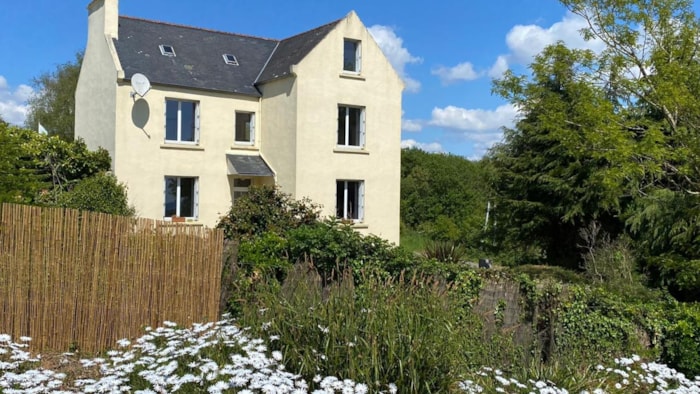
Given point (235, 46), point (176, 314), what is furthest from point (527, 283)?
point (235, 46)

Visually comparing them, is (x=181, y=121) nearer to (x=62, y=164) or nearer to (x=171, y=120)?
(x=171, y=120)

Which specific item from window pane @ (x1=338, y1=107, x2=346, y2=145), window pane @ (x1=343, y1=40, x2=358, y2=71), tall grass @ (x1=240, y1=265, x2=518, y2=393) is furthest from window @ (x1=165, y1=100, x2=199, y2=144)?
tall grass @ (x1=240, y1=265, x2=518, y2=393)

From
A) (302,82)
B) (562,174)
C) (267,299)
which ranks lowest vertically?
(267,299)

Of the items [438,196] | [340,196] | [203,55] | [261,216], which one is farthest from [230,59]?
[438,196]

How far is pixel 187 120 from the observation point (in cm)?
2006

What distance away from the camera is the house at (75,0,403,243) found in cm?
1912

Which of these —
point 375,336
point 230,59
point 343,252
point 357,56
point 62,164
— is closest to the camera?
point 375,336

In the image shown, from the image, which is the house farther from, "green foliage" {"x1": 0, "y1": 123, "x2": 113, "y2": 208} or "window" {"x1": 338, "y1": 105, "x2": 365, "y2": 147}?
"green foliage" {"x1": 0, "y1": 123, "x2": 113, "y2": 208}

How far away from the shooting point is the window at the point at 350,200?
21203 millimetres

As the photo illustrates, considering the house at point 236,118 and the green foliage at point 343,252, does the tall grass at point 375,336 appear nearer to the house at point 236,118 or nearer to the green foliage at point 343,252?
the green foliage at point 343,252

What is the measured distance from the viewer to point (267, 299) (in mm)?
6336

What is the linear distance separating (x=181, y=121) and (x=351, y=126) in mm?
5550

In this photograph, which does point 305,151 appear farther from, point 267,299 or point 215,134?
point 267,299

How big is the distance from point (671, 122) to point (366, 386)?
27.8 feet
